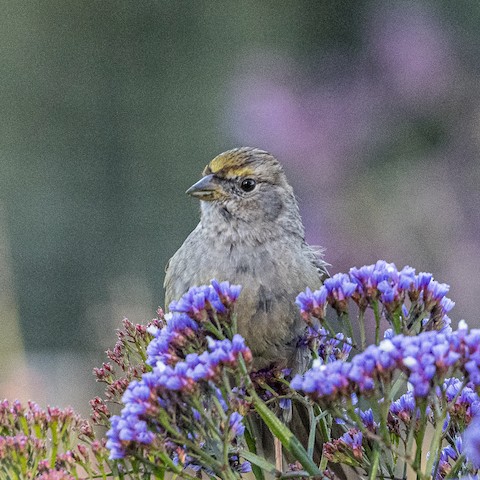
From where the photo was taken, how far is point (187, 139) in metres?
12.2

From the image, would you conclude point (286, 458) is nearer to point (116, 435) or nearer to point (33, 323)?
point (116, 435)

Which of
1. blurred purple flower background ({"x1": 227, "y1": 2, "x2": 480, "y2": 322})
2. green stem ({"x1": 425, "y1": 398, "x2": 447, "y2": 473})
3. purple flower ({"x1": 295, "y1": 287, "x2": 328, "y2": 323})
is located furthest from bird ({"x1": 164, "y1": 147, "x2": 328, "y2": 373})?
blurred purple flower background ({"x1": 227, "y1": 2, "x2": 480, "y2": 322})

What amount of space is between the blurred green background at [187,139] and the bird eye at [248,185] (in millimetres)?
1007

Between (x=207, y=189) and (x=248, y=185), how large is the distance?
0.74 feet

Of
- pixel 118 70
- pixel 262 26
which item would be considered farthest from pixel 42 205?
pixel 262 26

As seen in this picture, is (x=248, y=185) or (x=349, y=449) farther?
(x=248, y=185)

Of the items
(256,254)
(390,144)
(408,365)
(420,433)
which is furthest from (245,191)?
(390,144)

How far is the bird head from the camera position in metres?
4.42

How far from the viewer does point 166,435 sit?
2600 millimetres

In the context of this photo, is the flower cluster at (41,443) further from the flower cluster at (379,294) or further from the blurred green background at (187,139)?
the blurred green background at (187,139)

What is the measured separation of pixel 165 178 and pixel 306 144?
436 centimetres

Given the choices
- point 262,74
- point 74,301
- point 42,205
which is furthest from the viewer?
point 42,205

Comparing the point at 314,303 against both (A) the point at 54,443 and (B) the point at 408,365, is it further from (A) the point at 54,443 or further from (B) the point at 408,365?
(A) the point at 54,443

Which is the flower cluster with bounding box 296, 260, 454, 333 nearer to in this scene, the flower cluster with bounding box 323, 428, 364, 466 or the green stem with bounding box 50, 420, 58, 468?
the flower cluster with bounding box 323, 428, 364, 466
